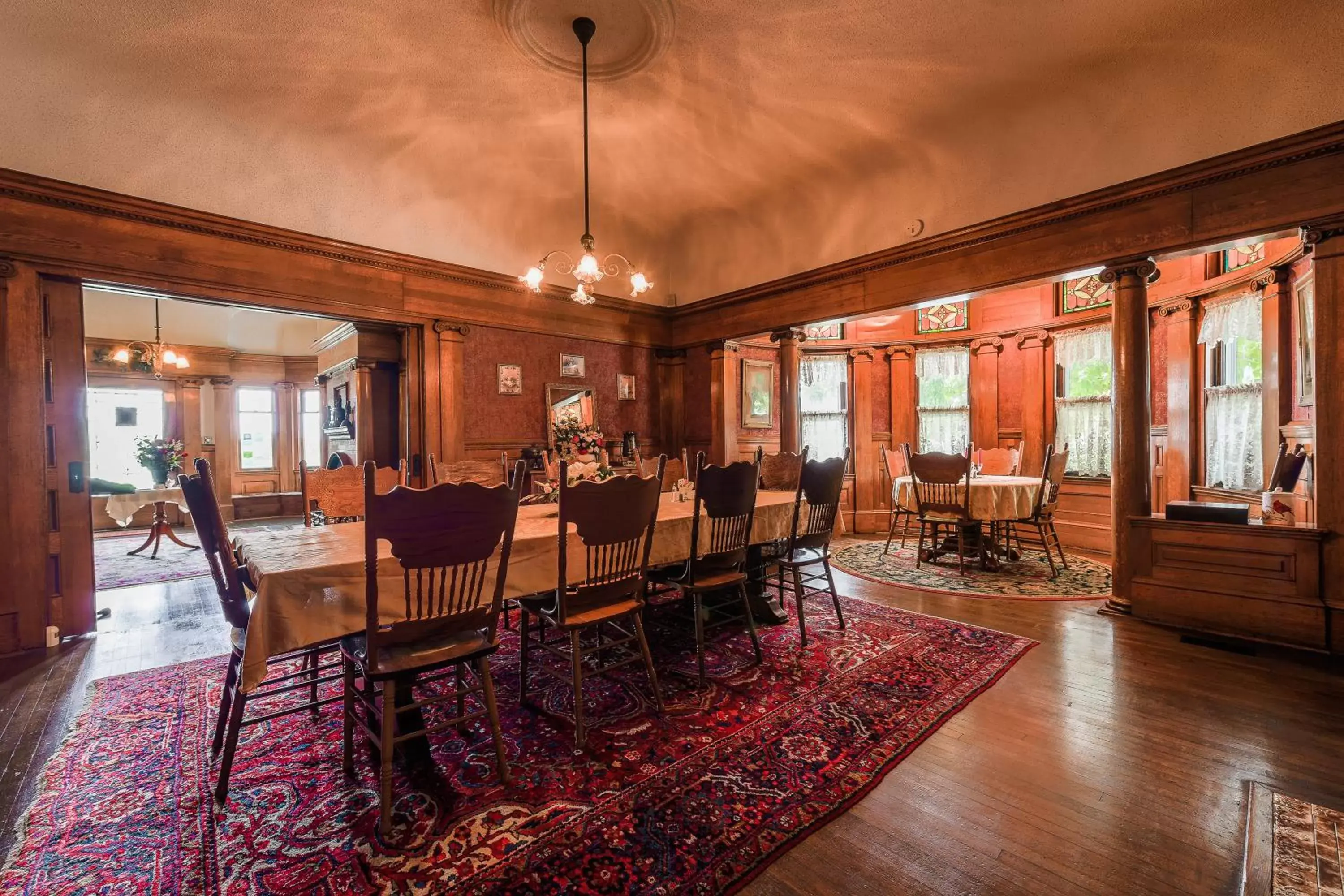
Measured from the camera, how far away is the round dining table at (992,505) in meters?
4.98

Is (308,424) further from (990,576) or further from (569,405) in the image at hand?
(990,576)

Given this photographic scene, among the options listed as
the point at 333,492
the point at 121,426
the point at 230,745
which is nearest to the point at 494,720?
the point at 230,745

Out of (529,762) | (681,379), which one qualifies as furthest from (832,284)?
(529,762)

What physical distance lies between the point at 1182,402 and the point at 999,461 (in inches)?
63.6

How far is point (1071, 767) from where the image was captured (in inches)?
82.4

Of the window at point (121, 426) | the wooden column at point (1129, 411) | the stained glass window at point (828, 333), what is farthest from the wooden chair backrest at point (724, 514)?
the window at point (121, 426)

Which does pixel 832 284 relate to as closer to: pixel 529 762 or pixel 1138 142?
pixel 1138 142

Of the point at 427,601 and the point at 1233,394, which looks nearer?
the point at 427,601

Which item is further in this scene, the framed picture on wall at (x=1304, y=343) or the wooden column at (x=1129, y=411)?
the framed picture on wall at (x=1304, y=343)

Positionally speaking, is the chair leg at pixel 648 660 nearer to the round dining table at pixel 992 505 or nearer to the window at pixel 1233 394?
the round dining table at pixel 992 505

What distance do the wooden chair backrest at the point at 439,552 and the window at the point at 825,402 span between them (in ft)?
20.3

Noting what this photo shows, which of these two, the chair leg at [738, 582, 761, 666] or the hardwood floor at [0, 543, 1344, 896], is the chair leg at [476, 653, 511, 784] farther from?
the chair leg at [738, 582, 761, 666]

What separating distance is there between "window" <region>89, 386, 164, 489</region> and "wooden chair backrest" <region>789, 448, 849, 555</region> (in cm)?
1022

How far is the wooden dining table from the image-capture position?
184 cm
